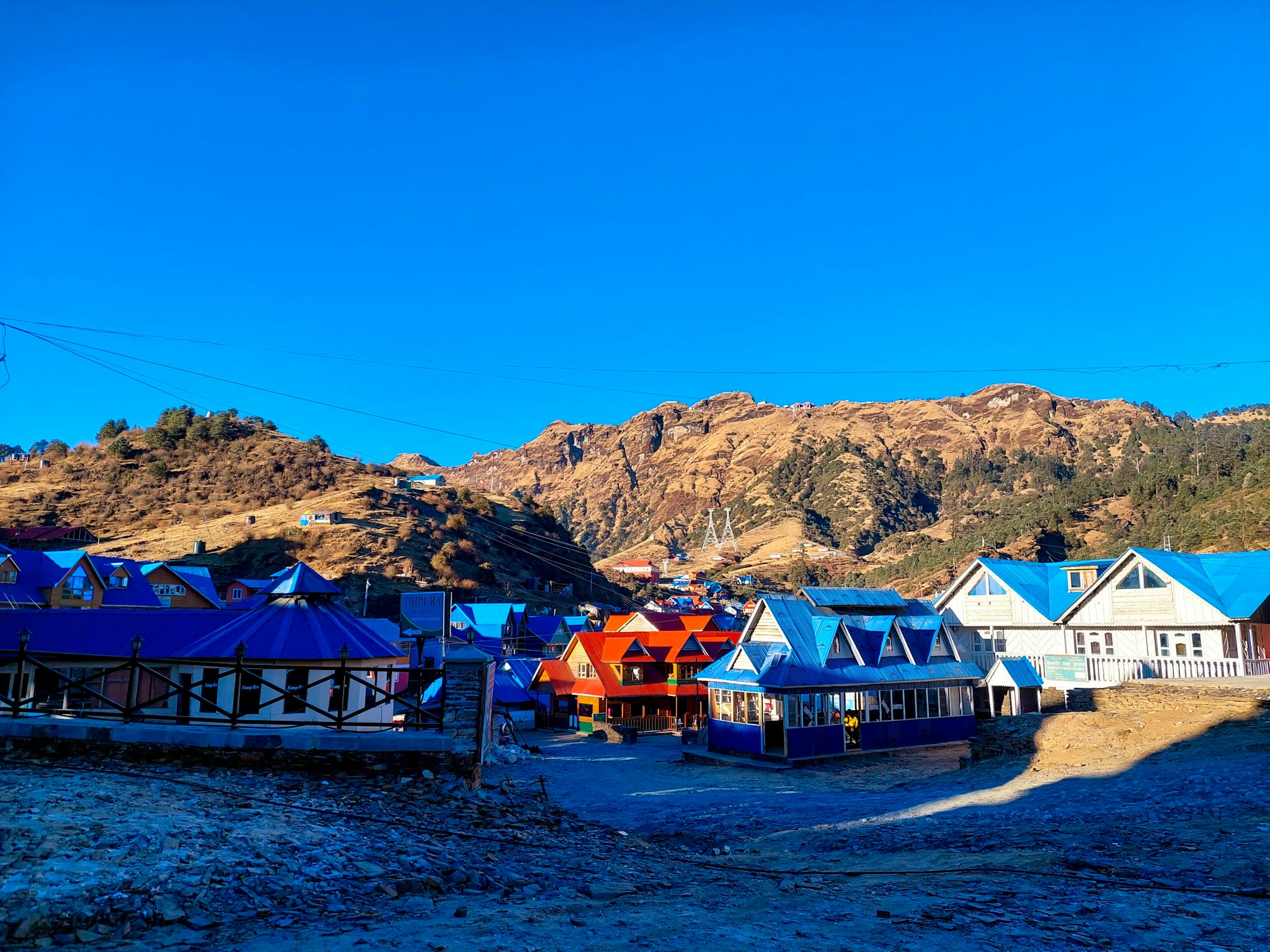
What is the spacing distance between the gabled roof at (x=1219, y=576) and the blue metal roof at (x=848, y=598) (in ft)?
31.2

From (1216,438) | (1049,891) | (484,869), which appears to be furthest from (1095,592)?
(1216,438)

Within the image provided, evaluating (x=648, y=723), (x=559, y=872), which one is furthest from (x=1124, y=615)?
(x=559, y=872)

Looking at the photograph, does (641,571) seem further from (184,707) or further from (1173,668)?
(184,707)

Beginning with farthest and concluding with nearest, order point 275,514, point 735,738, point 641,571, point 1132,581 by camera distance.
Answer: point 641,571
point 275,514
point 1132,581
point 735,738

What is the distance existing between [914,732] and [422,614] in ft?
91.9

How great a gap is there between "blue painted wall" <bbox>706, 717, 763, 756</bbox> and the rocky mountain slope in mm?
52800

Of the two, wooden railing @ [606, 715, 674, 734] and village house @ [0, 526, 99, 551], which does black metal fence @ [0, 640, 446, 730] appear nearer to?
wooden railing @ [606, 715, 674, 734]

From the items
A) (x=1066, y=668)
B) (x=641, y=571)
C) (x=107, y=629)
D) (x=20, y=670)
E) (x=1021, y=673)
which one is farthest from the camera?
(x=641, y=571)

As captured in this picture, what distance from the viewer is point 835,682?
32562mm

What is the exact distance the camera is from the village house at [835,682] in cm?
3206

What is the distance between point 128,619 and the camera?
32.9 m

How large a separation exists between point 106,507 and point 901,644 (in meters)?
115

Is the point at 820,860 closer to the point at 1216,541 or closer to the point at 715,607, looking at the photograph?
the point at 1216,541

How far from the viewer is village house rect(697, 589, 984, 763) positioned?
A: 32062 millimetres
